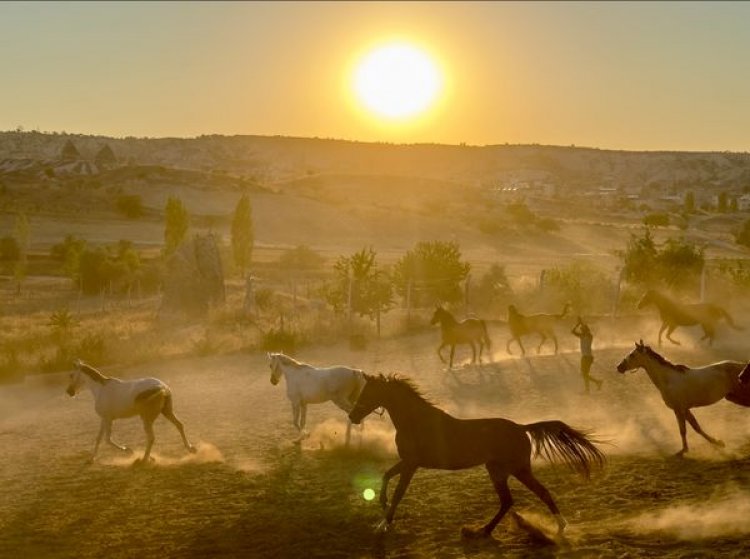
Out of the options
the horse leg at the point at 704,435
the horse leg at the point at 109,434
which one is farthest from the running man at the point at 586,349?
the horse leg at the point at 109,434

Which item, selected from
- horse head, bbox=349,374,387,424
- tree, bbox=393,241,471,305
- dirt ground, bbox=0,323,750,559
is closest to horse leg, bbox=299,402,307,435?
dirt ground, bbox=0,323,750,559

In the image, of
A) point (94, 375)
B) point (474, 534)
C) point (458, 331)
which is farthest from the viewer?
point (458, 331)

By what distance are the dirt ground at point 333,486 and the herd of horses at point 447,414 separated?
447mm

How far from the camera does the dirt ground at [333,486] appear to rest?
9.05 m

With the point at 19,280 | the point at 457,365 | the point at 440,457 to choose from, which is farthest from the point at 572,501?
the point at 19,280

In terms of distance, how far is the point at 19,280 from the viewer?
4372 cm

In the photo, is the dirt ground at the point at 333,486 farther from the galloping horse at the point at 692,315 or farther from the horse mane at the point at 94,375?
the galloping horse at the point at 692,315

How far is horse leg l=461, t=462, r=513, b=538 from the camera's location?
9.07 meters

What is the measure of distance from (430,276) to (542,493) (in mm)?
24449

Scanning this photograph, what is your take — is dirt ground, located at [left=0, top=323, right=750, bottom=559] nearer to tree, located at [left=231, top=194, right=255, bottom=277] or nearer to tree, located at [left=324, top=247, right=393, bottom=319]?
tree, located at [left=324, top=247, right=393, bottom=319]

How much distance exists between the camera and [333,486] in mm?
11547

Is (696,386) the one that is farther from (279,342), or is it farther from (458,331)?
(279,342)

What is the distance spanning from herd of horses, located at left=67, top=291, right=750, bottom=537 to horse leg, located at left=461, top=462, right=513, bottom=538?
0.04 ft

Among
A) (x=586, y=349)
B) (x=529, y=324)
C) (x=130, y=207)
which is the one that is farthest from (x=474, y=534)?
(x=130, y=207)
